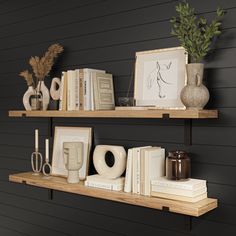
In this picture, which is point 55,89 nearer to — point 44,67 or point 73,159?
point 44,67

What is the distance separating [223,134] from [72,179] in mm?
931

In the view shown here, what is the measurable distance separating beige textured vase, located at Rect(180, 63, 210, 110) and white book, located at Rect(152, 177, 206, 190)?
0.36 m

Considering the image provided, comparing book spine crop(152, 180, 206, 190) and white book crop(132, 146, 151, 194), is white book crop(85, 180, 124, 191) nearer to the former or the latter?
white book crop(132, 146, 151, 194)

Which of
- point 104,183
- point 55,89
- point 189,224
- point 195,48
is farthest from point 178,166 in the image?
point 55,89

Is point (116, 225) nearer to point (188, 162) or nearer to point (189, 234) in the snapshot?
point (189, 234)

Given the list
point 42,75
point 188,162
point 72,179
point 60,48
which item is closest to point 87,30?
point 60,48

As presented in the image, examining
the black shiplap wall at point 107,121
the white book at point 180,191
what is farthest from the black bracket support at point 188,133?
the white book at point 180,191

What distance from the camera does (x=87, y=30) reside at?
2.42 metres

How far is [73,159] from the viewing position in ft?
7.28

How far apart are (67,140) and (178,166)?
2.94 ft

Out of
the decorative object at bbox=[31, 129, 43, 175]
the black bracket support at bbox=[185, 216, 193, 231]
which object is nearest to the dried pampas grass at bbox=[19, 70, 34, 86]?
the decorative object at bbox=[31, 129, 43, 175]

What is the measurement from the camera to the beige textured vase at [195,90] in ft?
5.68

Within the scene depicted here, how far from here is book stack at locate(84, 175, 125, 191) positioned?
2.01 meters

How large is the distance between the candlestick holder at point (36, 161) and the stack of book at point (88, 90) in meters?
0.50
